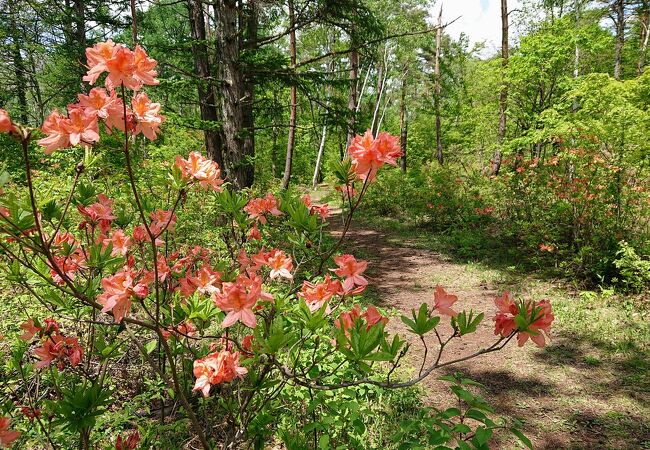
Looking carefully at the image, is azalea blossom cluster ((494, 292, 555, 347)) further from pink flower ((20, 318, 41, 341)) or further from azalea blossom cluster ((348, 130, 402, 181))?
pink flower ((20, 318, 41, 341))

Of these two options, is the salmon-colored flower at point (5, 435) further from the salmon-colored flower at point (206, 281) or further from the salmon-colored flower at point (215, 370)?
the salmon-colored flower at point (206, 281)

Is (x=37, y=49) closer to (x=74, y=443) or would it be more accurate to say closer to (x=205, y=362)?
(x=74, y=443)

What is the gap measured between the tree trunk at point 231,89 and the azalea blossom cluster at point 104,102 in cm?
363

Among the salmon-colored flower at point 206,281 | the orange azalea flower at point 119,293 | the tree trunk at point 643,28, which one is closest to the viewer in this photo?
the orange azalea flower at point 119,293

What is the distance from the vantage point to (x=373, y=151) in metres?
1.26

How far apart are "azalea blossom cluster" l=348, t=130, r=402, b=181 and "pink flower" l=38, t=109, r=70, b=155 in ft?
2.71

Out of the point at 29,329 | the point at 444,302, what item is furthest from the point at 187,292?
the point at 444,302

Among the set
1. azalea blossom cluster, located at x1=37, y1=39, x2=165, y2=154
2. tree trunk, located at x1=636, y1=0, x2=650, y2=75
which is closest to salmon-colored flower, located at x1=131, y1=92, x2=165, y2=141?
azalea blossom cluster, located at x1=37, y1=39, x2=165, y2=154

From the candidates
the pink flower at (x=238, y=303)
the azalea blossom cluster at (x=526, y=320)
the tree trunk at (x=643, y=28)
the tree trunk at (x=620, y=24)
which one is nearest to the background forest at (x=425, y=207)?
the azalea blossom cluster at (x=526, y=320)

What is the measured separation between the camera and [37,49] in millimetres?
10930

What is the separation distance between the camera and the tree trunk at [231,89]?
4738mm

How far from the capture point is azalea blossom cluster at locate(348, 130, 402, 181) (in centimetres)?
125

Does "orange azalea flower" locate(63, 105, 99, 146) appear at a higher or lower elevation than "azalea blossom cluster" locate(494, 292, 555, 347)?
higher

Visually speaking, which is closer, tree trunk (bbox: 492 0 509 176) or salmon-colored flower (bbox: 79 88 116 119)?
salmon-colored flower (bbox: 79 88 116 119)
